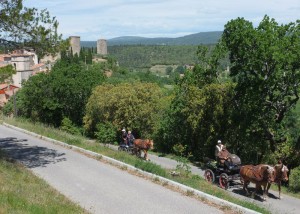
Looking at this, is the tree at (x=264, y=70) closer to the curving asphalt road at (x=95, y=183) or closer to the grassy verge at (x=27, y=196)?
the curving asphalt road at (x=95, y=183)

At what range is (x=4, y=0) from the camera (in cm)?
1564

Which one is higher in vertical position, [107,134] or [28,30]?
[28,30]

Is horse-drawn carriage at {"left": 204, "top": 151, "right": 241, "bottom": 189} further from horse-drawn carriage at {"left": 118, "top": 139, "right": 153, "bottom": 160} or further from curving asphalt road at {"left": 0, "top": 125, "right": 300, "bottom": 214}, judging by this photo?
horse-drawn carriage at {"left": 118, "top": 139, "right": 153, "bottom": 160}

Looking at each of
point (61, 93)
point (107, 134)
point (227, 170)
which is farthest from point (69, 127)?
point (227, 170)

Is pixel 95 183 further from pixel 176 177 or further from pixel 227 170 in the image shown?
pixel 227 170

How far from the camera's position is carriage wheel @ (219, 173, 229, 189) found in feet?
54.3

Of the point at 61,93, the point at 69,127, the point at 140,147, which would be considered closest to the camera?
the point at 140,147

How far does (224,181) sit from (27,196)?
28.6 ft

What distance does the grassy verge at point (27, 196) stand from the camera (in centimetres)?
955

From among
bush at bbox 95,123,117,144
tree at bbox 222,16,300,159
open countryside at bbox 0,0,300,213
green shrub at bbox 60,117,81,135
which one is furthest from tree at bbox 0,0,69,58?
green shrub at bbox 60,117,81,135

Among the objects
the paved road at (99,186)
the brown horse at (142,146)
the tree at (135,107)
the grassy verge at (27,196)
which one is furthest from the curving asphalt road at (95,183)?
the tree at (135,107)

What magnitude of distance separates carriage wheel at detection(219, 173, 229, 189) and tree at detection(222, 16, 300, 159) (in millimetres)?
7939

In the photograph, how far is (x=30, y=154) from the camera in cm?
1933

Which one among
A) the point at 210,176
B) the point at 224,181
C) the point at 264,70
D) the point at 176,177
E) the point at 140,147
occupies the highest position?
the point at 264,70
